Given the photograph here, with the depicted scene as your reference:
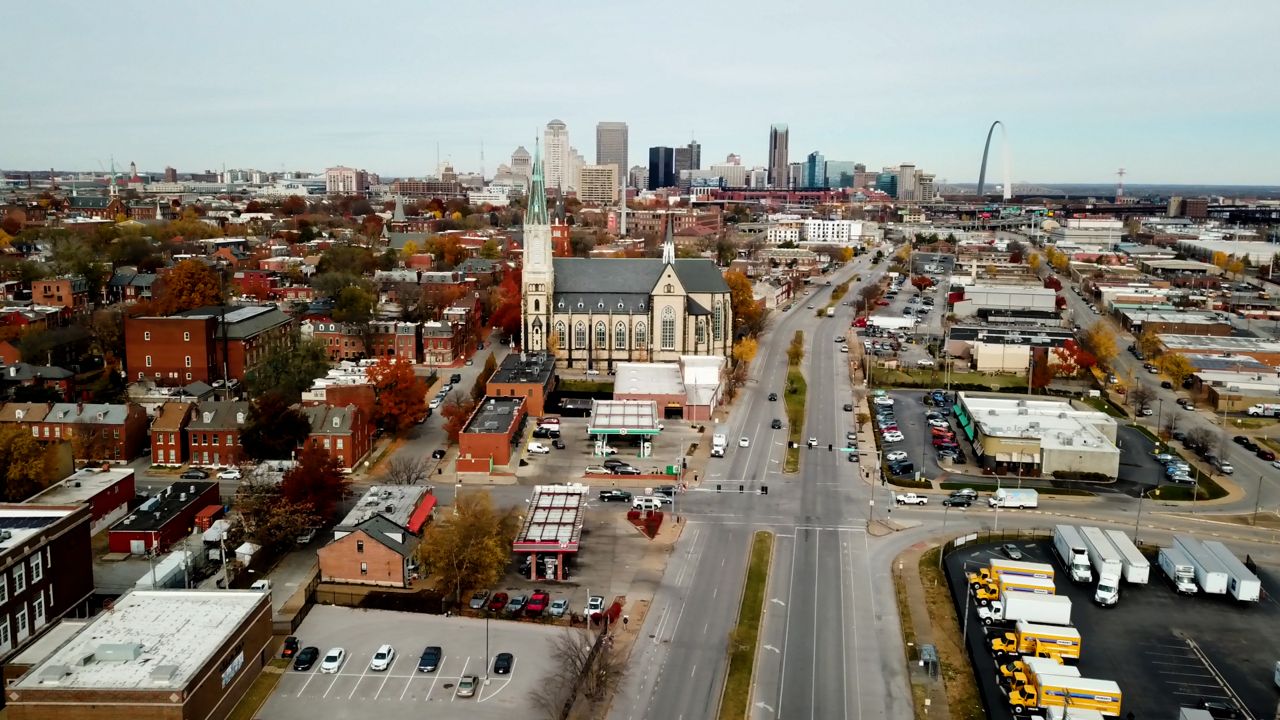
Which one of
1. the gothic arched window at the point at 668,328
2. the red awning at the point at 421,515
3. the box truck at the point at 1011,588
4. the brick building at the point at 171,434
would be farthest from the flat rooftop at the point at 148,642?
the gothic arched window at the point at 668,328

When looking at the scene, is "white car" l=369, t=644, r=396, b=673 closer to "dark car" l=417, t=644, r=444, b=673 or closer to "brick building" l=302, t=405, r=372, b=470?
"dark car" l=417, t=644, r=444, b=673

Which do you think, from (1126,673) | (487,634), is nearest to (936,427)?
(1126,673)

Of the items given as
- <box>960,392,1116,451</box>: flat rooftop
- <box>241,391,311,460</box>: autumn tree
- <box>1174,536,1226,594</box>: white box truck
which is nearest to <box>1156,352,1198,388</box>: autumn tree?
<box>960,392,1116,451</box>: flat rooftop

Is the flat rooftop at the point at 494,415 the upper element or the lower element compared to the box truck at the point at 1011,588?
upper

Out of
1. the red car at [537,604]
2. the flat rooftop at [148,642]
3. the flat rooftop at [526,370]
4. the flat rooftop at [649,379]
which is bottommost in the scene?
the red car at [537,604]

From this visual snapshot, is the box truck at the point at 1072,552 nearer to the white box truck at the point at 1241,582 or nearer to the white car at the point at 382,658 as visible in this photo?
the white box truck at the point at 1241,582

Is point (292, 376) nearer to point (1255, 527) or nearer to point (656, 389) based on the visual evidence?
point (656, 389)

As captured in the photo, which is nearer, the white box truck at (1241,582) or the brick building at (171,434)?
the white box truck at (1241,582)

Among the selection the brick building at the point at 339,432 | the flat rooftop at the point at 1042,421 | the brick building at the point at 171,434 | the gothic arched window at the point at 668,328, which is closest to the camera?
the brick building at the point at 339,432
